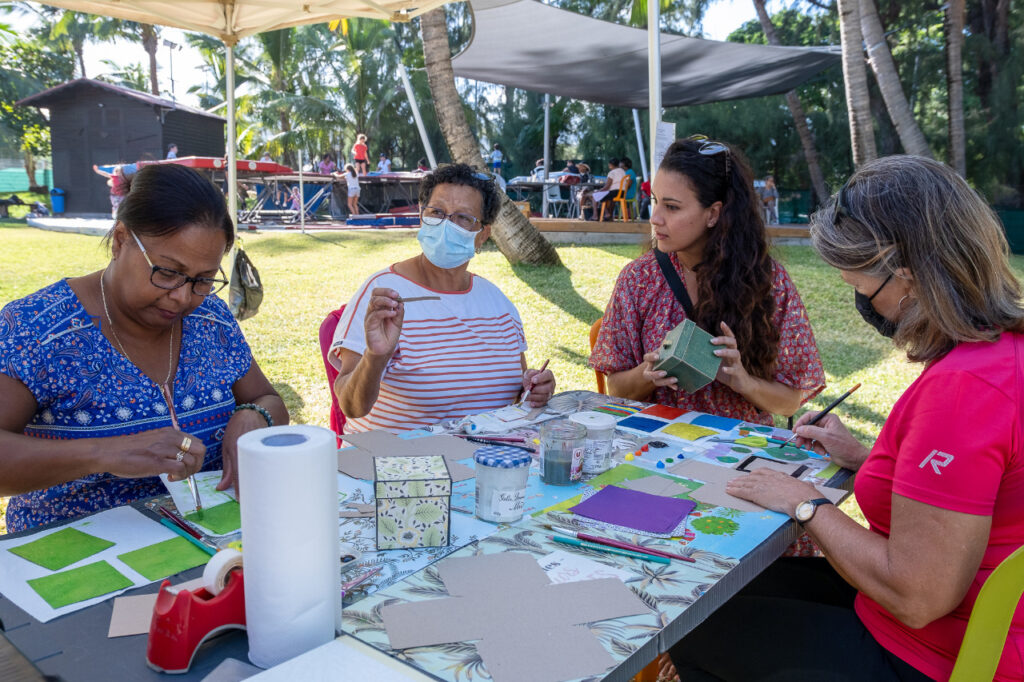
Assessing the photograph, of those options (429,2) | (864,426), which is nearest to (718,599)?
(864,426)

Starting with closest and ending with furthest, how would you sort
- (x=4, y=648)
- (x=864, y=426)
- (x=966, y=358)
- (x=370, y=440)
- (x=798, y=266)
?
1. (x=4, y=648)
2. (x=966, y=358)
3. (x=370, y=440)
4. (x=864, y=426)
5. (x=798, y=266)

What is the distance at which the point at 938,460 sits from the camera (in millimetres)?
1399

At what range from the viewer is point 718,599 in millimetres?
1377

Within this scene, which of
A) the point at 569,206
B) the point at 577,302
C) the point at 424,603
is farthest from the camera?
the point at 569,206

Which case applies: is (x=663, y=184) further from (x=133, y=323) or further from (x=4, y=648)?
(x=4, y=648)

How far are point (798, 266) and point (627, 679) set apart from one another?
9.99m

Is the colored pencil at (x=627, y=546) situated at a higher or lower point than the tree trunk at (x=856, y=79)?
lower

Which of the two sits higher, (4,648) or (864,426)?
(4,648)

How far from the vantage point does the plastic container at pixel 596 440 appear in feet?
6.22

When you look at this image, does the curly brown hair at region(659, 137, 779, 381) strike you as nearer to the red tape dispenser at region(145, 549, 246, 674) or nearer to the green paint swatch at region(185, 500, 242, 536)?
the green paint swatch at region(185, 500, 242, 536)

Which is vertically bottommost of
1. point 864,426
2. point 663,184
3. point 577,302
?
point 864,426

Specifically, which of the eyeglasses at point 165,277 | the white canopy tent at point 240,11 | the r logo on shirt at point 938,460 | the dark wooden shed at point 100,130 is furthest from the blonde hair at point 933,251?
the dark wooden shed at point 100,130

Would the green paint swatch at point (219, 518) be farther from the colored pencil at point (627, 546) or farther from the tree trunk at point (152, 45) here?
the tree trunk at point (152, 45)

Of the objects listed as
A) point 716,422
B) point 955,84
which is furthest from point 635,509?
point 955,84
